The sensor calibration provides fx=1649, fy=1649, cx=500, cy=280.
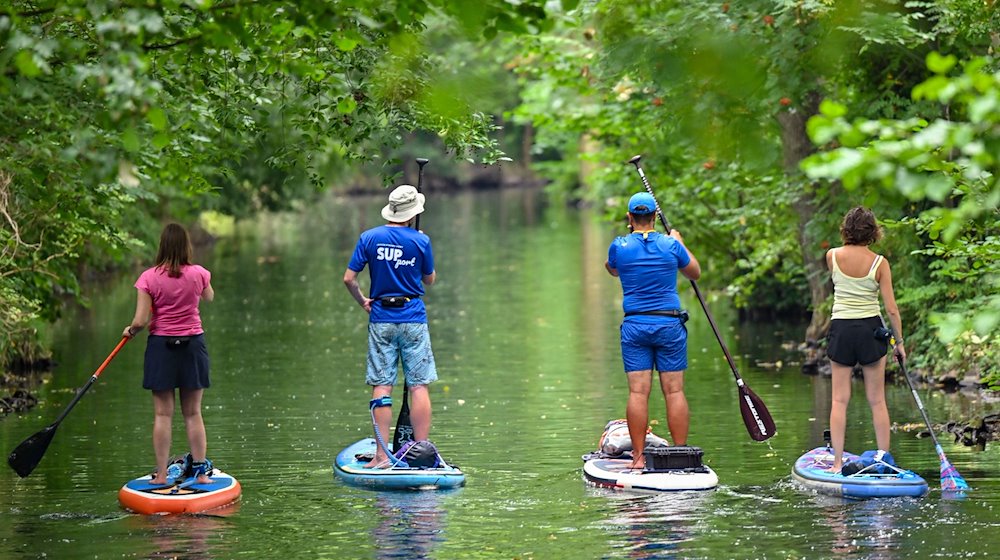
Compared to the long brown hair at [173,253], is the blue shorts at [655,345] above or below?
below

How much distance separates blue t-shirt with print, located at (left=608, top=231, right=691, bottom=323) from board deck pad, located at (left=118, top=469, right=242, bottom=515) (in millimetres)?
2815

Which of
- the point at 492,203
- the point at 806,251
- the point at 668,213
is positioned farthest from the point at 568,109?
the point at 492,203

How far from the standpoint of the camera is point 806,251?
1841cm

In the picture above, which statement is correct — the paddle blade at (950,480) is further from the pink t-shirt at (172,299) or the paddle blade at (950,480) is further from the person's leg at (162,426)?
the person's leg at (162,426)

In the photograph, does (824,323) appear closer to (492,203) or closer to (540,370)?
(540,370)

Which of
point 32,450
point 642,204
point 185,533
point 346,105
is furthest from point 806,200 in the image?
point 185,533

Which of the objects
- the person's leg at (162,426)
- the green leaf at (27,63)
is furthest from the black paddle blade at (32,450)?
the green leaf at (27,63)

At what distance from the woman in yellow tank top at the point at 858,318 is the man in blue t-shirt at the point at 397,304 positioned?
2.61 m

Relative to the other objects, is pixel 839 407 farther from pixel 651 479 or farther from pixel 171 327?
pixel 171 327

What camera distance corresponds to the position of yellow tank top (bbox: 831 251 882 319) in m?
10.2

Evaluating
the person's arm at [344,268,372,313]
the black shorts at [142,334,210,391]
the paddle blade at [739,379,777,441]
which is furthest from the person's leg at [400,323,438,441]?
the paddle blade at [739,379,777,441]

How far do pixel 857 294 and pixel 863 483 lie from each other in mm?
1176

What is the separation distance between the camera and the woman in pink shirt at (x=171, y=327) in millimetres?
10023

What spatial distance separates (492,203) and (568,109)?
2133 inches
